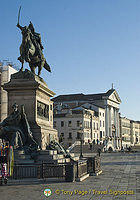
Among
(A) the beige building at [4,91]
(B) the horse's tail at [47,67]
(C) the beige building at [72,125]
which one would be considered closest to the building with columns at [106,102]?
Answer: (C) the beige building at [72,125]

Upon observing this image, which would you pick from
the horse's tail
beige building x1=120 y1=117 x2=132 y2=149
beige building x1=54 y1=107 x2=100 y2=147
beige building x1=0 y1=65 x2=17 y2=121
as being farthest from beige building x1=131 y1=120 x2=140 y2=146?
the horse's tail

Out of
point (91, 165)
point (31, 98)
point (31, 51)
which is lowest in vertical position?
point (91, 165)

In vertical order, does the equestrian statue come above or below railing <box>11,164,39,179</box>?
above

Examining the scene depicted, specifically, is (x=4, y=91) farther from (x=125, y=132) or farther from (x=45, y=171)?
(x=125, y=132)

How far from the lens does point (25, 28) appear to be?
59.1 feet

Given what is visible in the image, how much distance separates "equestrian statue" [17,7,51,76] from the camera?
17719mm

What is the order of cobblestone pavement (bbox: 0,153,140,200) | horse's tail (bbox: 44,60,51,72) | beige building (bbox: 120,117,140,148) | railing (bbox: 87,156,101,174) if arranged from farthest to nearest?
1. beige building (bbox: 120,117,140,148)
2. horse's tail (bbox: 44,60,51,72)
3. railing (bbox: 87,156,101,174)
4. cobblestone pavement (bbox: 0,153,140,200)

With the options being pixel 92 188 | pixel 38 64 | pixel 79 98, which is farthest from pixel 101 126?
pixel 92 188

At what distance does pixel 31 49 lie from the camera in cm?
1803

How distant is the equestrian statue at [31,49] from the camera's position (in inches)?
698

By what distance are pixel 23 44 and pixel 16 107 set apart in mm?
3888

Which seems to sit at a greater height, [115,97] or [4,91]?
[115,97]

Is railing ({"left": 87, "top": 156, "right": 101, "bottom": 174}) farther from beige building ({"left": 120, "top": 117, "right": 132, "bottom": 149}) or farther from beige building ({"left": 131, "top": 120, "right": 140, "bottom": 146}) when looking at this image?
beige building ({"left": 131, "top": 120, "right": 140, "bottom": 146})

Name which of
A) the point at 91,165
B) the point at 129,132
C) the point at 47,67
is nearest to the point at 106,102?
the point at 129,132
